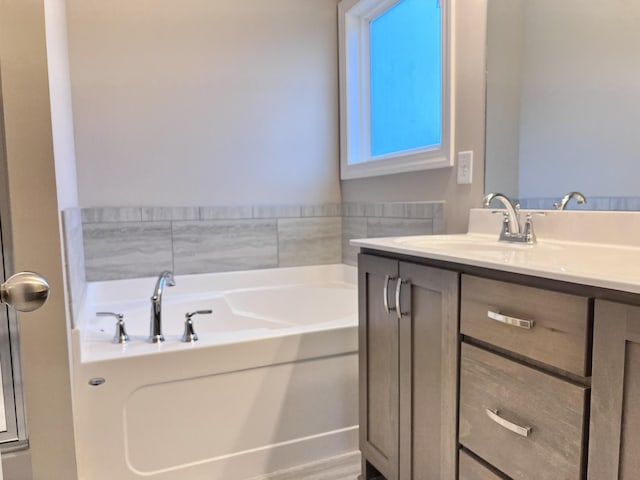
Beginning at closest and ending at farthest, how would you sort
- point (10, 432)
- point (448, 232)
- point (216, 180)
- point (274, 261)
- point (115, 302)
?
1. point (10, 432)
2. point (448, 232)
3. point (115, 302)
4. point (216, 180)
5. point (274, 261)

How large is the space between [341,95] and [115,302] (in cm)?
173

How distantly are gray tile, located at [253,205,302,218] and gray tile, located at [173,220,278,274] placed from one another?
4 cm

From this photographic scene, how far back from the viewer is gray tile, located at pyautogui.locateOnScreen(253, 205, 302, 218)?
2.68 metres

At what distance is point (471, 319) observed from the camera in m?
1.15

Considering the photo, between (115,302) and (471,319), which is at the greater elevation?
(471,319)

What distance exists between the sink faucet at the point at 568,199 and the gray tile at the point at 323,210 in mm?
1498

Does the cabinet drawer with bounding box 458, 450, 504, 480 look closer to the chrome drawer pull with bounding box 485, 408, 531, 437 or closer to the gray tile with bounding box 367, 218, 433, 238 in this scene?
the chrome drawer pull with bounding box 485, 408, 531, 437

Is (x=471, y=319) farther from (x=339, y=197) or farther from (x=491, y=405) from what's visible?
(x=339, y=197)

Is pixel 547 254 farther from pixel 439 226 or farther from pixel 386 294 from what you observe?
pixel 439 226

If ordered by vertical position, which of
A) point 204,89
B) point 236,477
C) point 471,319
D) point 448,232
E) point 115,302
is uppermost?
point 204,89

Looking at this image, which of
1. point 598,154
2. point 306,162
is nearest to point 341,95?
point 306,162

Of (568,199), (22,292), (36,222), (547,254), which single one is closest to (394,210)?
(568,199)

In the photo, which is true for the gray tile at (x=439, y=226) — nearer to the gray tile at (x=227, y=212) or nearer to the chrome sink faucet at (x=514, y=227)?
the chrome sink faucet at (x=514, y=227)

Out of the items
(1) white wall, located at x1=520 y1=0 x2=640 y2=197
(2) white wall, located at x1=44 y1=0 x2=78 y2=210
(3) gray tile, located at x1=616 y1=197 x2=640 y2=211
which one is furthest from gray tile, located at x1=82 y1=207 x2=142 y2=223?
(3) gray tile, located at x1=616 y1=197 x2=640 y2=211
